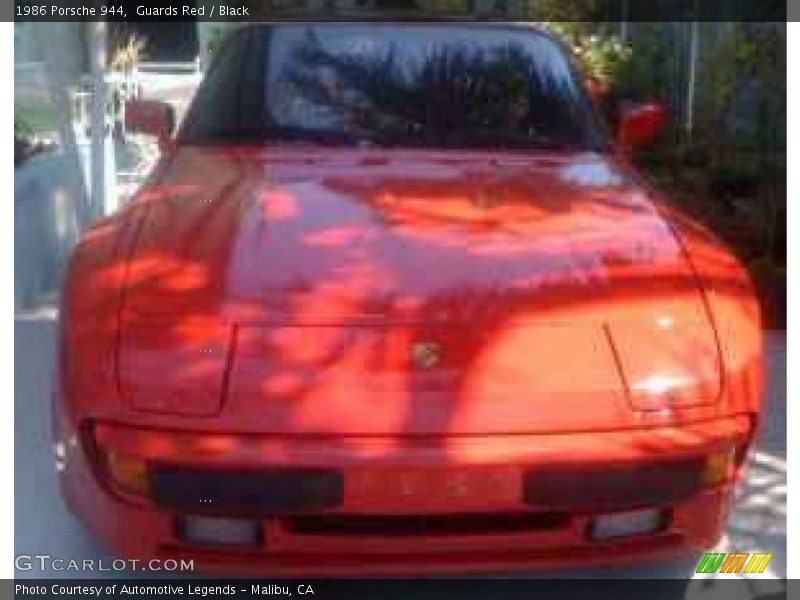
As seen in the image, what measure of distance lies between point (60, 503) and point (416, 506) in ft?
4.93

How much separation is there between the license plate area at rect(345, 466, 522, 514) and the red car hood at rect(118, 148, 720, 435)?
98 mm

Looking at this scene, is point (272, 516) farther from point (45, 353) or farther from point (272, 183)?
point (45, 353)

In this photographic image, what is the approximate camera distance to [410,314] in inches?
111

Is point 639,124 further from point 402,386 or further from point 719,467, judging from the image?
point 402,386

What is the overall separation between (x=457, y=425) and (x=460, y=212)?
0.86m

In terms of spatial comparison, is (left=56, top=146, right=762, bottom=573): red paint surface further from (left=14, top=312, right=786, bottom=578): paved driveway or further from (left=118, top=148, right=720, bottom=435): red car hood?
(left=14, top=312, right=786, bottom=578): paved driveway

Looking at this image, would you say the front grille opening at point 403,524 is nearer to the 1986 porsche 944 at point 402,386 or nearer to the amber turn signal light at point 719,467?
the 1986 porsche 944 at point 402,386

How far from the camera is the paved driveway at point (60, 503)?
3.29 metres

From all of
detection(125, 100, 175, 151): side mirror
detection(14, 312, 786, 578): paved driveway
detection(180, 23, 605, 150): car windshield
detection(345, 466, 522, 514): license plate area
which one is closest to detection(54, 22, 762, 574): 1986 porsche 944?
detection(345, 466, 522, 514): license plate area

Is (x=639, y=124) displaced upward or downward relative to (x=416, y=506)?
upward

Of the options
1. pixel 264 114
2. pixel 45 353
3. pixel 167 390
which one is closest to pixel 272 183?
pixel 264 114

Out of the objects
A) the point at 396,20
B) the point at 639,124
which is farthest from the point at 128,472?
the point at 639,124

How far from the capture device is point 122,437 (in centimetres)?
265

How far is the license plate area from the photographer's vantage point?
2.59 metres
